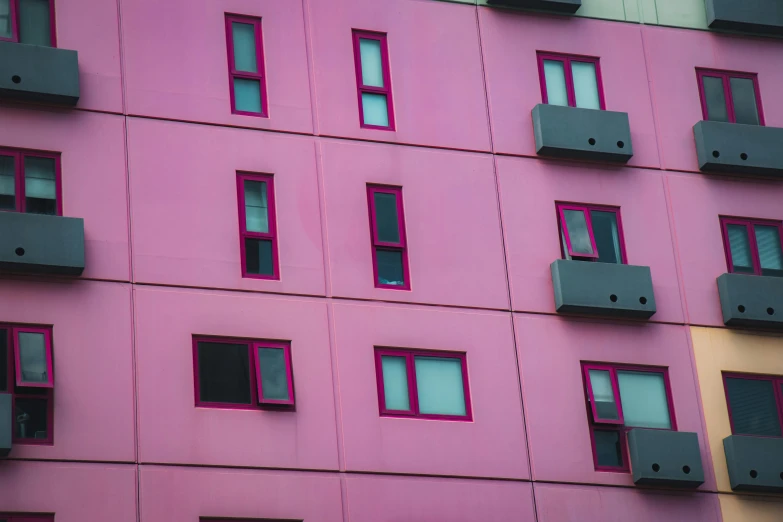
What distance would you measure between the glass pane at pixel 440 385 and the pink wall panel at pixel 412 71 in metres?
4.93

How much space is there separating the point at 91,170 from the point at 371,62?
691cm

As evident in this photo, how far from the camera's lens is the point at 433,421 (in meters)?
29.2

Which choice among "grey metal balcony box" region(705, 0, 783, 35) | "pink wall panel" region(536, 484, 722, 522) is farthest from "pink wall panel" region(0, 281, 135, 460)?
"grey metal balcony box" region(705, 0, 783, 35)

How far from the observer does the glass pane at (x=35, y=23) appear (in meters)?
29.6

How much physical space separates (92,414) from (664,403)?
12.0 meters

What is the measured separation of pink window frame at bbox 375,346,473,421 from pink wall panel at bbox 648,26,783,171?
7442 millimetres

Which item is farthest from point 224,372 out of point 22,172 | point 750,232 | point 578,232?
point 750,232

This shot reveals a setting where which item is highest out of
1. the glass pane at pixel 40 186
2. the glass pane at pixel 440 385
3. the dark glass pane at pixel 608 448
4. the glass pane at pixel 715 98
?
the glass pane at pixel 715 98

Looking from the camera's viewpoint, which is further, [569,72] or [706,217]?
[569,72]

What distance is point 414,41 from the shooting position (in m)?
32.6

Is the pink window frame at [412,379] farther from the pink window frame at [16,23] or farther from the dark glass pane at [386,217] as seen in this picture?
the pink window frame at [16,23]

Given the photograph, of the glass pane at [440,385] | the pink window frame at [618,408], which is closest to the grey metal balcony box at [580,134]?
the pink window frame at [618,408]

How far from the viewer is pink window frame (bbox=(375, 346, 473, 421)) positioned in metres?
29.1

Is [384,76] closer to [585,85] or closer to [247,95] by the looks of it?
[247,95]
